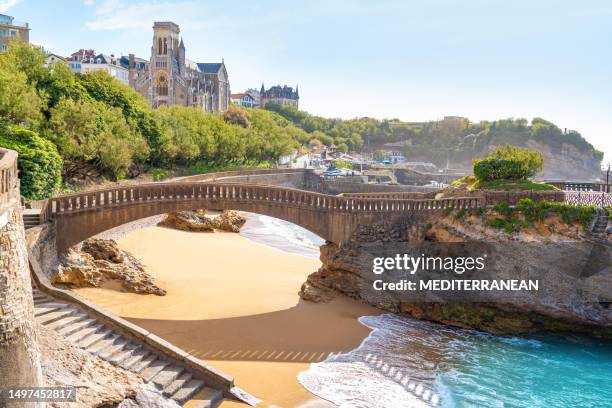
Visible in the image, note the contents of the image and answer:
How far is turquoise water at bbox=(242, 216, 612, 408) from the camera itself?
17.2 meters

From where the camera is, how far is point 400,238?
25859mm

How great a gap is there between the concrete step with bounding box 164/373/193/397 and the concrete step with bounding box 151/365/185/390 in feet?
0.29

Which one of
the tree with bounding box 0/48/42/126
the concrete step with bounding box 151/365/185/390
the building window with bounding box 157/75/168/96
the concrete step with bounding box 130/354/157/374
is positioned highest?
the building window with bounding box 157/75/168/96

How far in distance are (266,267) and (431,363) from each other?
571 inches

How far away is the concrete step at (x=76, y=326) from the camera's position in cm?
1522

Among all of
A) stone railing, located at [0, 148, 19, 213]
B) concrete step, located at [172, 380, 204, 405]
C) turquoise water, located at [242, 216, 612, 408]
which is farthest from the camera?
turquoise water, located at [242, 216, 612, 408]

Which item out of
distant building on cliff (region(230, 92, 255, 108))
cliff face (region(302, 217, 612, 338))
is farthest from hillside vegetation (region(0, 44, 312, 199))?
distant building on cliff (region(230, 92, 255, 108))

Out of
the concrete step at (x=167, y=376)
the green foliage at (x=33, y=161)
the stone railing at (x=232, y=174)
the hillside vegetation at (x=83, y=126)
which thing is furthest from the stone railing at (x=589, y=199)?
the stone railing at (x=232, y=174)

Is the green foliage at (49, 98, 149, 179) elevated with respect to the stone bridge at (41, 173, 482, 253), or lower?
elevated

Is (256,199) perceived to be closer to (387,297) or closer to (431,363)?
(387,297)

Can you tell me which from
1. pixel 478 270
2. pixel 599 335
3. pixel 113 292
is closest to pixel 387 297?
pixel 478 270

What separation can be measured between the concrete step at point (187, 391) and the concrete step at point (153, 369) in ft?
2.97

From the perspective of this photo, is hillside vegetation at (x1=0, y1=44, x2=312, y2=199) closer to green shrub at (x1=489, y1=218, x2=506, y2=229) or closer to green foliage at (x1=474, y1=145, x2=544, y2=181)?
green shrub at (x1=489, y1=218, x2=506, y2=229)

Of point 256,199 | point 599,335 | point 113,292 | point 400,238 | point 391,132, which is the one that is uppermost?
point 391,132
